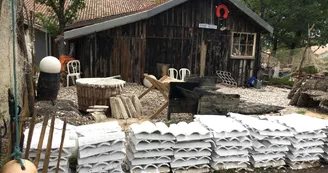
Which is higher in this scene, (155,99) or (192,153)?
(192,153)

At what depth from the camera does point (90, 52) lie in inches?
439

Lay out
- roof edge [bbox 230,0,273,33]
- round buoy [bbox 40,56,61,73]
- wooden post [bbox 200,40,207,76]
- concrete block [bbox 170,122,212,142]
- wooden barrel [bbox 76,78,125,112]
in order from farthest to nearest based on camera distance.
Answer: wooden post [bbox 200,40,207,76], roof edge [bbox 230,0,273,33], wooden barrel [bbox 76,78,125,112], round buoy [bbox 40,56,61,73], concrete block [bbox 170,122,212,142]

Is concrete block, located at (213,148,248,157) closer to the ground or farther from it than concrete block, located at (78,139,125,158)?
closer to the ground

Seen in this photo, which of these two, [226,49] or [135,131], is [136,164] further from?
[226,49]

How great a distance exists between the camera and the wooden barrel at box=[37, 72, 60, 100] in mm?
7024

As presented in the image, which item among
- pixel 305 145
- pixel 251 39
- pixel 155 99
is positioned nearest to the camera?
pixel 305 145

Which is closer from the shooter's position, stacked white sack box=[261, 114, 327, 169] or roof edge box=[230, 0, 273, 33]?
stacked white sack box=[261, 114, 327, 169]

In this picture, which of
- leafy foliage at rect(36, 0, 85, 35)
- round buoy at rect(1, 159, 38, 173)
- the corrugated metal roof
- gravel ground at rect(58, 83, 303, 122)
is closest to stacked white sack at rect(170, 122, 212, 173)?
round buoy at rect(1, 159, 38, 173)

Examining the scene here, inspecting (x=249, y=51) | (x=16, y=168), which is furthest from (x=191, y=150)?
(x=249, y=51)

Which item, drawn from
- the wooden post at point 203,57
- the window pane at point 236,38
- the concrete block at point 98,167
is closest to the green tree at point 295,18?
the window pane at point 236,38

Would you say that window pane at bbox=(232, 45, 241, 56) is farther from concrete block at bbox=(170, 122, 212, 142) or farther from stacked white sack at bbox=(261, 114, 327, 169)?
concrete block at bbox=(170, 122, 212, 142)

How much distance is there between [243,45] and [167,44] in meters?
4.13

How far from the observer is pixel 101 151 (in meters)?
3.56

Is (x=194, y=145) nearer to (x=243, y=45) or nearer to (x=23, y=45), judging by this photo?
(x=23, y=45)
